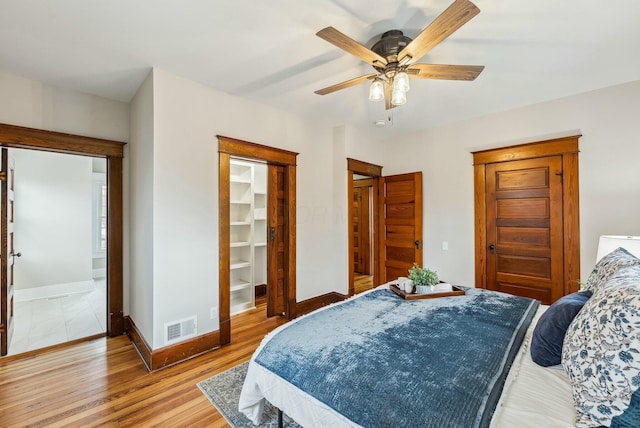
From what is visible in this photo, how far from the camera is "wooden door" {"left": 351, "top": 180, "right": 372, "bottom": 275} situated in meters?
6.26

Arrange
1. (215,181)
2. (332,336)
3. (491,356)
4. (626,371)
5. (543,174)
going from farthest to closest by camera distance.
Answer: (543,174) < (215,181) < (332,336) < (491,356) < (626,371)

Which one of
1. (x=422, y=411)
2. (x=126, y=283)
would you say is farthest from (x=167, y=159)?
(x=422, y=411)

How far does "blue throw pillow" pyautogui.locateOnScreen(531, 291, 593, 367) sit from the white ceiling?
5.83 ft

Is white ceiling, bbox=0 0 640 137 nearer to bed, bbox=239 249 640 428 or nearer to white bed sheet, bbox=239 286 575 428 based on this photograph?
bed, bbox=239 249 640 428

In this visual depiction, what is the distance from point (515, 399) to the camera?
1.08 m

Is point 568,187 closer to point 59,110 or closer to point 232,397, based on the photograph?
point 232,397

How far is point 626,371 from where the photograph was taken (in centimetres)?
87

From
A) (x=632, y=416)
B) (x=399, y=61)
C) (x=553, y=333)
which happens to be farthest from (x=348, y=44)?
(x=632, y=416)

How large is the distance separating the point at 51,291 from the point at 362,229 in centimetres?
590

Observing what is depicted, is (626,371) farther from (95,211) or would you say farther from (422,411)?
(95,211)

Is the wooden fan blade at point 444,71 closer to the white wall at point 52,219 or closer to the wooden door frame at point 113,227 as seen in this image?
the wooden door frame at point 113,227

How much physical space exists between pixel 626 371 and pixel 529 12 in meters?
2.04

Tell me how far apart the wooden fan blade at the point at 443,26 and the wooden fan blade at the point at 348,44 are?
160mm

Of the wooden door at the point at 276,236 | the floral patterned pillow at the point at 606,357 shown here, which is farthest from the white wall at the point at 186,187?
the floral patterned pillow at the point at 606,357
